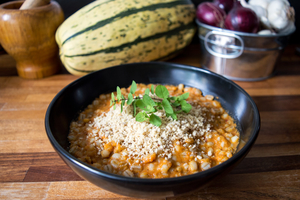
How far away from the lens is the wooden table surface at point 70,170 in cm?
81

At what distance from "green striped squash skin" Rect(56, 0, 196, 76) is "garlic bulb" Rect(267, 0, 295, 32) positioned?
54 cm

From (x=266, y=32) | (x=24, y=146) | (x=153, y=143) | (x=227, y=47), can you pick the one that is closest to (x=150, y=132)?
(x=153, y=143)

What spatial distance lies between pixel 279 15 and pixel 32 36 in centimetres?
143

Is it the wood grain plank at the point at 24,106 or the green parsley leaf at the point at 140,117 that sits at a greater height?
the green parsley leaf at the point at 140,117

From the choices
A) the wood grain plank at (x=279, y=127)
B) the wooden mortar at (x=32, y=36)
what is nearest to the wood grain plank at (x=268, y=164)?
the wood grain plank at (x=279, y=127)

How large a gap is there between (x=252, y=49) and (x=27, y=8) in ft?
4.34

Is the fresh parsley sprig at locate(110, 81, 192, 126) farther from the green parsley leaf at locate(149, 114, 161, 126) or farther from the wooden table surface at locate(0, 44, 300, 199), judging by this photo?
the wooden table surface at locate(0, 44, 300, 199)

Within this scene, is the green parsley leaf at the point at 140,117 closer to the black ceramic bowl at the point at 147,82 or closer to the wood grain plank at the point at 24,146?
the black ceramic bowl at the point at 147,82

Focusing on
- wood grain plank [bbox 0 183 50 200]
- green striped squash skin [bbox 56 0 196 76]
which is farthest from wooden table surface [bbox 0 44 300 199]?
green striped squash skin [bbox 56 0 196 76]

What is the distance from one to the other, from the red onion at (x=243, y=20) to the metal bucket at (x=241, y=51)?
0.04 meters

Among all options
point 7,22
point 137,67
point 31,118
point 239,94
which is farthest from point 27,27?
point 239,94

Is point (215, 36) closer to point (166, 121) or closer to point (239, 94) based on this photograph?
point (239, 94)

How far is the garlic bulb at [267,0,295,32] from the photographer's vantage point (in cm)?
137

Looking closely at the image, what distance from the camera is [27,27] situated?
4.44 ft
